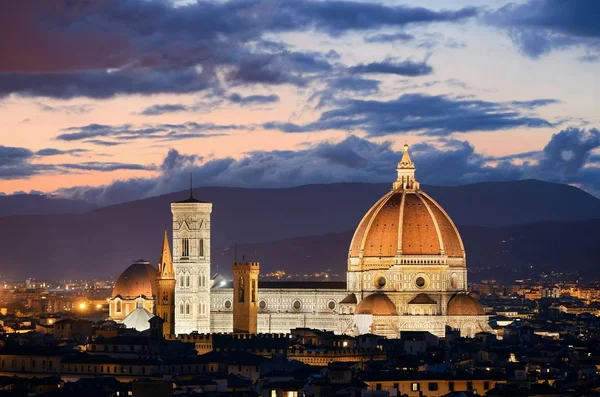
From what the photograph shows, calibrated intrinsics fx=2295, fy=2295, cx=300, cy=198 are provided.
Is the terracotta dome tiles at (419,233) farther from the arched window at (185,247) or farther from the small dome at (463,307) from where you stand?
the arched window at (185,247)

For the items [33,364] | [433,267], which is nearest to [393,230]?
[433,267]

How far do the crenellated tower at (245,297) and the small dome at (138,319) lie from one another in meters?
6.32

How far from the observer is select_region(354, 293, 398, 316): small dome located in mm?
149000

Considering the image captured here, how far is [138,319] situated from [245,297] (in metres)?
8.59

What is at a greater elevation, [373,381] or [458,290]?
[458,290]

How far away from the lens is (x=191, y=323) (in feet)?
504

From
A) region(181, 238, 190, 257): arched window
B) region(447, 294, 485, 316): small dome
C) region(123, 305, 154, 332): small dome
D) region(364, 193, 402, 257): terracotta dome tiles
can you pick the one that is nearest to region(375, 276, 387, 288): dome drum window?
region(364, 193, 402, 257): terracotta dome tiles

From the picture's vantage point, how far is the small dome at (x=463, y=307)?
150 meters

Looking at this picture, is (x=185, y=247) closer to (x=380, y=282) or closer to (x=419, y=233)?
(x=380, y=282)

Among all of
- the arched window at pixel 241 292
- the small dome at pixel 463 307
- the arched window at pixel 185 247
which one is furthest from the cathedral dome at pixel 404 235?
Result: the arched window at pixel 185 247

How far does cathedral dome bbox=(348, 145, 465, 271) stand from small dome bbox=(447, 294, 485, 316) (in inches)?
142

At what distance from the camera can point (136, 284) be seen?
171375 millimetres

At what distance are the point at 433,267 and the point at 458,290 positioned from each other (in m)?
2.89

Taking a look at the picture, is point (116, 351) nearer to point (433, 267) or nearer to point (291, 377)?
point (291, 377)
